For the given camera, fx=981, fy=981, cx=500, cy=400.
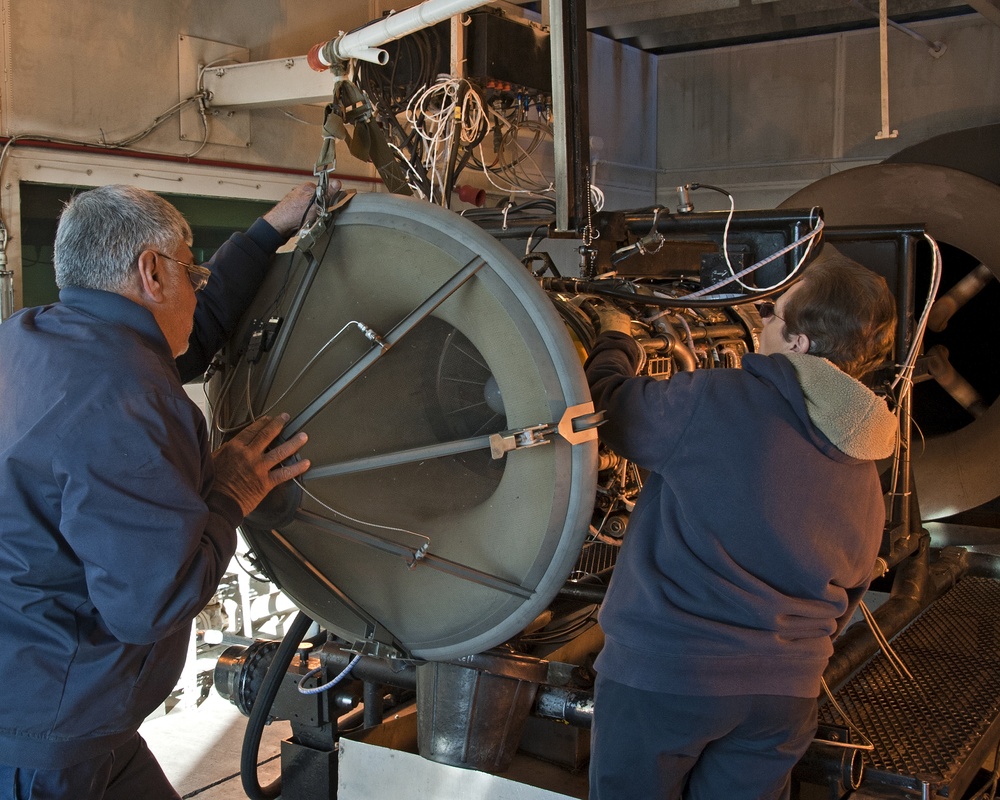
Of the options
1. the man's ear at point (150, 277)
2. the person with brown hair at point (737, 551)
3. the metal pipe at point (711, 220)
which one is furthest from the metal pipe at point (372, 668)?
the metal pipe at point (711, 220)

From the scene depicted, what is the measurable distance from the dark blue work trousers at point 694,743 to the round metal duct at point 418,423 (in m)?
0.22

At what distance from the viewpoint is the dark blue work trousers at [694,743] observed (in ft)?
5.01

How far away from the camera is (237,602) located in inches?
173

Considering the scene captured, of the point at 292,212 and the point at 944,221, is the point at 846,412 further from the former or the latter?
the point at 944,221

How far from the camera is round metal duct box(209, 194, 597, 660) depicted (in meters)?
1.53

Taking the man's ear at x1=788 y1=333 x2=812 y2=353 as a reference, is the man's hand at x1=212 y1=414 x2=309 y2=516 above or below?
below

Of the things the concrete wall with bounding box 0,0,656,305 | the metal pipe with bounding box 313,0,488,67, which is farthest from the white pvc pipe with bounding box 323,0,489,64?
the concrete wall with bounding box 0,0,656,305

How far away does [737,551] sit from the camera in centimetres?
153

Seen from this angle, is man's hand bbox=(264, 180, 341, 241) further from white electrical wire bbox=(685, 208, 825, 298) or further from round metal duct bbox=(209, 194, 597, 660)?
white electrical wire bbox=(685, 208, 825, 298)

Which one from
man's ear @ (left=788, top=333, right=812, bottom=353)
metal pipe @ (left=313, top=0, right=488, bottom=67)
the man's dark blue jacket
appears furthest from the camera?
metal pipe @ (left=313, top=0, right=488, bottom=67)

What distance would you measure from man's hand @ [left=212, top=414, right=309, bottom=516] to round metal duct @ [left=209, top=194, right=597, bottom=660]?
41 mm

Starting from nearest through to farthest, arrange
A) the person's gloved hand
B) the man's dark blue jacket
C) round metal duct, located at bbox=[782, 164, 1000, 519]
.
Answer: the man's dark blue jacket, the person's gloved hand, round metal duct, located at bbox=[782, 164, 1000, 519]

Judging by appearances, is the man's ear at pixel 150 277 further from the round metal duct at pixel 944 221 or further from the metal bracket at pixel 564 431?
the round metal duct at pixel 944 221

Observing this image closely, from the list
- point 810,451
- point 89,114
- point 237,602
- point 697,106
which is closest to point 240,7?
point 89,114
